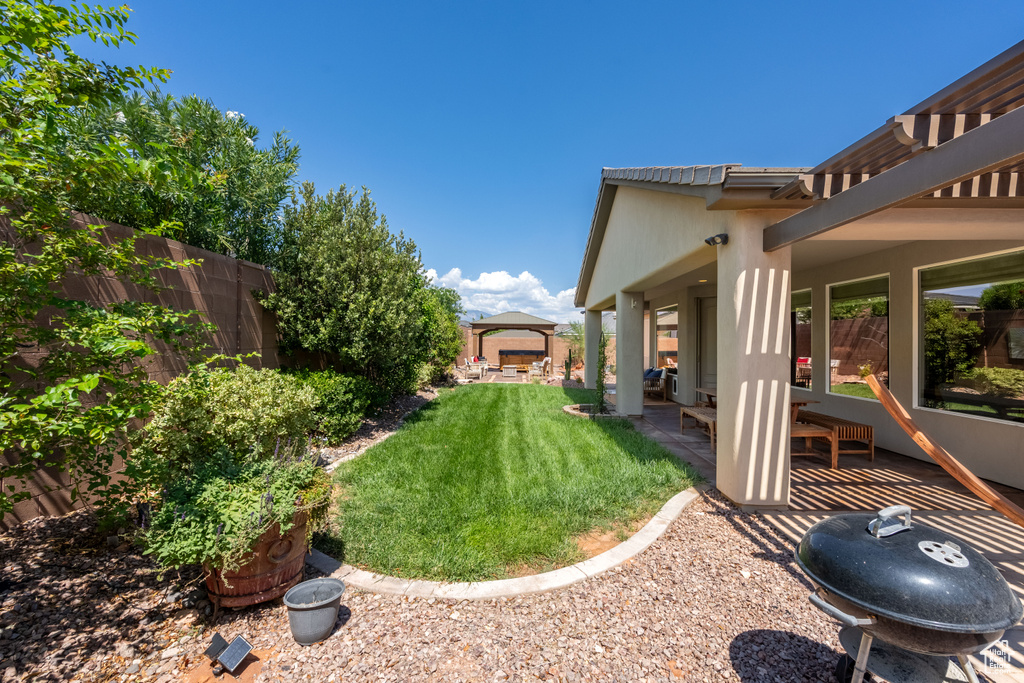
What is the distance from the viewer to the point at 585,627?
2.85 m

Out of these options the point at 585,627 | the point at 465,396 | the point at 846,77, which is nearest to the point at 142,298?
the point at 585,627

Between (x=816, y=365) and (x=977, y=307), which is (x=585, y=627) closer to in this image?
(x=977, y=307)

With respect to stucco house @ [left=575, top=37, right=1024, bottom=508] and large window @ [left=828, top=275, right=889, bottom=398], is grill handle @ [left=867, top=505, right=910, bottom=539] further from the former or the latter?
large window @ [left=828, top=275, right=889, bottom=398]

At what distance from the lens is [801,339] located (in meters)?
9.08

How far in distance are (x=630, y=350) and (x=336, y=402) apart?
6.76 meters

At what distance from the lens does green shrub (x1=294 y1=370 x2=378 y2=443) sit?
7246 millimetres

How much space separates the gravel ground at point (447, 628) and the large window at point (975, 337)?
4.64 m

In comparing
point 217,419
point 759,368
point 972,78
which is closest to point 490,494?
point 217,419

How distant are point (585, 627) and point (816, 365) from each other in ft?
27.1

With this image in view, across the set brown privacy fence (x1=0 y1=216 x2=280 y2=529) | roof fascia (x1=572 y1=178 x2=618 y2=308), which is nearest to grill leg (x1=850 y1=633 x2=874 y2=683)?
brown privacy fence (x1=0 y1=216 x2=280 y2=529)

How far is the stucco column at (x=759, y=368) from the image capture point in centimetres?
457

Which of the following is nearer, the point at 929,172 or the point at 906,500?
the point at 929,172

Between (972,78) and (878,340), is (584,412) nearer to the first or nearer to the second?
(878,340)

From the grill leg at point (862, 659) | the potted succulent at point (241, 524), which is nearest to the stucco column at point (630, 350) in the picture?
the potted succulent at point (241, 524)
